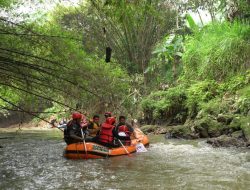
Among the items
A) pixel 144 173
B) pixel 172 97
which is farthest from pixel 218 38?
pixel 144 173

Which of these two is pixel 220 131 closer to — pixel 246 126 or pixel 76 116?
pixel 246 126

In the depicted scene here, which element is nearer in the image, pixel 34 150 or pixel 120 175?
pixel 120 175

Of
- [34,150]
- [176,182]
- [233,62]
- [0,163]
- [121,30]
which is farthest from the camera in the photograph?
[121,30]

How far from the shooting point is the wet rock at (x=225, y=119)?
462 inches

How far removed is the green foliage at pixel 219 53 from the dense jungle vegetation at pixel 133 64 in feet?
→ 0.12

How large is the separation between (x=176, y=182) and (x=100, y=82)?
419 centimetres

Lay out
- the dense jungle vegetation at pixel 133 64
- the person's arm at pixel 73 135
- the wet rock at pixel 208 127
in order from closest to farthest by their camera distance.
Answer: the dense jungle vegetation at pixel 133 64 < the person's arm at pixel 73 135 < the wet rock at pixel 208 127

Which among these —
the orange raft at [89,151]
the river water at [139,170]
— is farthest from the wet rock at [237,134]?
the orange raft at [89,151]

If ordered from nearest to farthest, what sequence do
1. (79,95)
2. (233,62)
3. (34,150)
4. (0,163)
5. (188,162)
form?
1. (188,162)
2. (0,163)
3. (79,95)
4. (34,150)
5. (233,62)

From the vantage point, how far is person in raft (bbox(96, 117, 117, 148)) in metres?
9.92

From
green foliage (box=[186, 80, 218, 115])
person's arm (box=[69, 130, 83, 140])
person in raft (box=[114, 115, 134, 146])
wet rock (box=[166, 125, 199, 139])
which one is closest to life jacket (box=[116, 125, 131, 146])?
person in raft (box=[114, 115, 134, 146])

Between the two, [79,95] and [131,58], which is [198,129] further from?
[131,58]

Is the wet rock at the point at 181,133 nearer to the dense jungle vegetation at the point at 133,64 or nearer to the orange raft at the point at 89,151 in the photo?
the dense jungle vegetation at the point at 133,64

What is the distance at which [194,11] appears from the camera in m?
23.5
